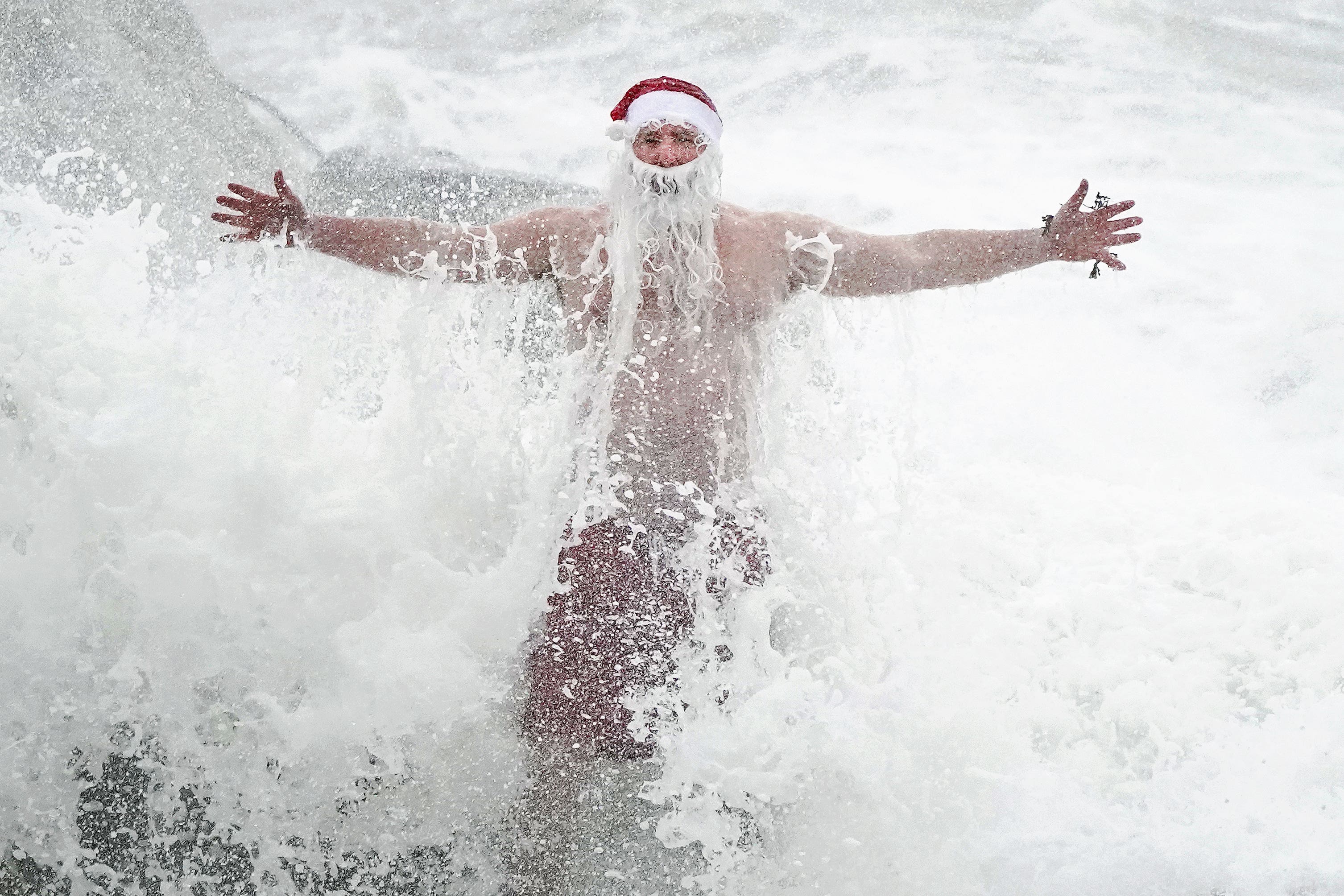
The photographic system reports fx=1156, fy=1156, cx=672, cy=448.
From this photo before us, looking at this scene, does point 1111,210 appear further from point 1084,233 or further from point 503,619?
point 503,619

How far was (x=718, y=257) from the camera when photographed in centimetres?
277

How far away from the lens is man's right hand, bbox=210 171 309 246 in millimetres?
2732

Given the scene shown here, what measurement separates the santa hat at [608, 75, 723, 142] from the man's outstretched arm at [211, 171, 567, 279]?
0.30 m

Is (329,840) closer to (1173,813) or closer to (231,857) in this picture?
(231,857)

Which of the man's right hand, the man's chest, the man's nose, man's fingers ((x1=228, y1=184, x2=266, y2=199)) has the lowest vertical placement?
the man's chest

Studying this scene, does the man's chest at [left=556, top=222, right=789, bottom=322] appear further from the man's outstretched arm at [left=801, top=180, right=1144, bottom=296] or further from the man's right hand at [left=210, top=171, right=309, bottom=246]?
the man's right hand at [left=210, top=171, right=309, bottom=246]

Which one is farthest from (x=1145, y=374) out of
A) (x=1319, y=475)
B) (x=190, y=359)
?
(x=190, y=359)

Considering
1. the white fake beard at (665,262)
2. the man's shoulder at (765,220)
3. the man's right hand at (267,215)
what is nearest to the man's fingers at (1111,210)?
the man's shoulder at (765,220)

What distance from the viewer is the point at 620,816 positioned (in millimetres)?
2686

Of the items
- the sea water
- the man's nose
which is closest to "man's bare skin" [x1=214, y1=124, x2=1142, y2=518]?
the man's nose

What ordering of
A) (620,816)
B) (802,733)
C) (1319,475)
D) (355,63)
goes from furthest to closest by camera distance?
(355,63) → (1319,475) → (802,733) → (620,816)

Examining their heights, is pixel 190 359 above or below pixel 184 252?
below

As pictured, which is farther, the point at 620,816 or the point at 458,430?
the point at 458,430

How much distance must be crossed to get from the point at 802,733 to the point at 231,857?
4.60 feet
